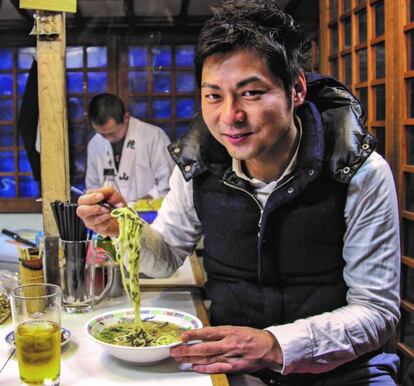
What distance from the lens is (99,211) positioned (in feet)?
5.38

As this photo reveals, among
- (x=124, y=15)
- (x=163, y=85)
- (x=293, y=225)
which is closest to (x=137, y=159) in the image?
(x=163, y=85)

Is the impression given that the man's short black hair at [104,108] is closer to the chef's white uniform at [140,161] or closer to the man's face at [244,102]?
the chef's white uniform at [140,161]

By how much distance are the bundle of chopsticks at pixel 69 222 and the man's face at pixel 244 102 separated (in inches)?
20.3

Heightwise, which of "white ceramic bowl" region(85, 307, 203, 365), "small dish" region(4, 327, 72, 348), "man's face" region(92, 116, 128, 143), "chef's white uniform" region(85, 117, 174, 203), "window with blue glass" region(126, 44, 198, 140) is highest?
"window with blue glass" region(126, 44, 198, 140)

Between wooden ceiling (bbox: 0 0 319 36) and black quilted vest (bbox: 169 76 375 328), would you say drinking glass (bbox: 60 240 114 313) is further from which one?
wooden ceiling (bbox: 0 0 319 36)

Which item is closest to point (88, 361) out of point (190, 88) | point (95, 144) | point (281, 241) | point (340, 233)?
point (281, 241)

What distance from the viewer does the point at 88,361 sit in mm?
1349

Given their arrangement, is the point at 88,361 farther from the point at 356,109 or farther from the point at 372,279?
the point at 356,109

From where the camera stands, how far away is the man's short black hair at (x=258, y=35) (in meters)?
1.55

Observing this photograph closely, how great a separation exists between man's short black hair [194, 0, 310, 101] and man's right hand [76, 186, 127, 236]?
487 mm

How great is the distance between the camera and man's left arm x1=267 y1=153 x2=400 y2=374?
4.90 feet

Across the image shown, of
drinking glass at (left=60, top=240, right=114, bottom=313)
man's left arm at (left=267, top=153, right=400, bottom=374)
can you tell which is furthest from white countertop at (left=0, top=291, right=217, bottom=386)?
man's left arm at (left=267, top=153, right=400, bottom=374)

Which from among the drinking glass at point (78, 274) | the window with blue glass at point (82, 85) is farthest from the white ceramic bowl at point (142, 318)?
the window with blue glass at point (82, 85)

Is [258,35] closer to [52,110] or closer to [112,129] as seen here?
[52,110]
